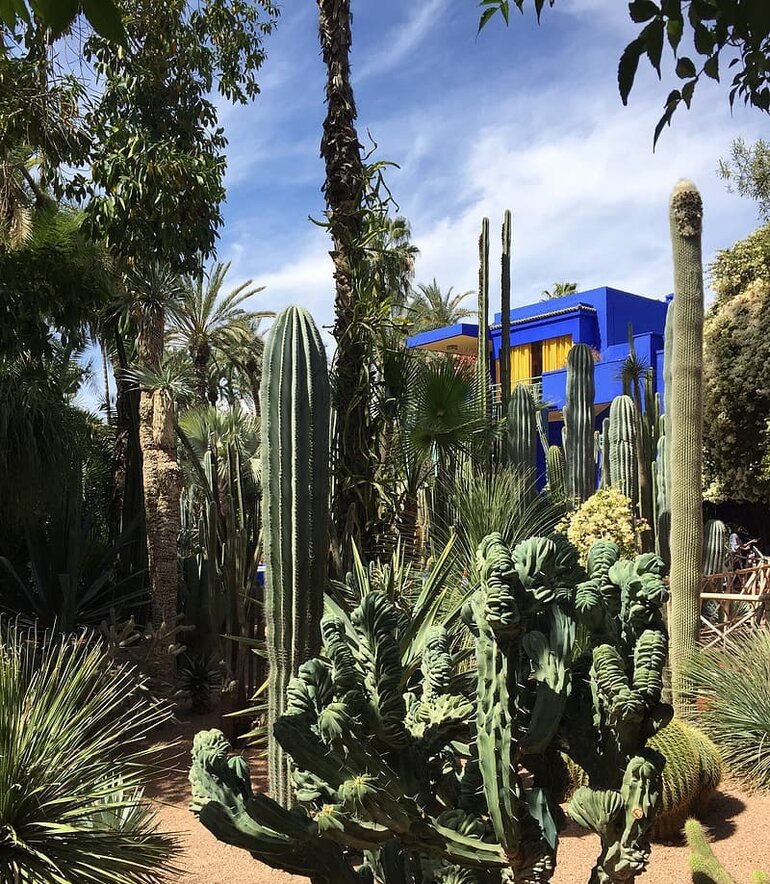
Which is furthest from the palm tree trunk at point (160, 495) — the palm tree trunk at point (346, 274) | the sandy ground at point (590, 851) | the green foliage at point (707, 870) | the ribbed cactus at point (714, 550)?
the ribbed cactus at point (714, 550)

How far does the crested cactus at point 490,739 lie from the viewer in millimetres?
2648

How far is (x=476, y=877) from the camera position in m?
2.85

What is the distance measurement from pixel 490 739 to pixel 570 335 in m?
19.2

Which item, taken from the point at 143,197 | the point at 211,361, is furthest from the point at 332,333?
the point at 211,361

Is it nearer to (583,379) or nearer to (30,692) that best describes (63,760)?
(30,692)

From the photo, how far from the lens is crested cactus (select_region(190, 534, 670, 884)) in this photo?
104 inches

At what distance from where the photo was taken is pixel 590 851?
15.6 feet

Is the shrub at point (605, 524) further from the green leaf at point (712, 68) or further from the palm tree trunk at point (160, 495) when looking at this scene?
the green leaf at point (712, 68)

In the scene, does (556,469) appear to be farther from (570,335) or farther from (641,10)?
(641,10)

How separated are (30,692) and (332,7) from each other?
6440 millimetres

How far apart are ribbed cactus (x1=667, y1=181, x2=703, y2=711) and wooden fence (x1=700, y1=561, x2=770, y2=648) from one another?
33cm

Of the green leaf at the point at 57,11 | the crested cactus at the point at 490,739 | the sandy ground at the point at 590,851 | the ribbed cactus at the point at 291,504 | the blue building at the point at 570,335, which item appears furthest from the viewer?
the blue building at the point at 570,335

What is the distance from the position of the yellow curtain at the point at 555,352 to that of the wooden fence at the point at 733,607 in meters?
12.3

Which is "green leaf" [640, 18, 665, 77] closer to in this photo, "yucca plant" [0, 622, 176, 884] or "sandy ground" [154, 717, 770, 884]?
"yucca plant" [0, 622, 176, 884]
